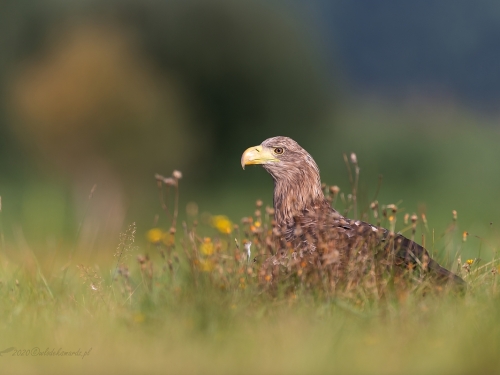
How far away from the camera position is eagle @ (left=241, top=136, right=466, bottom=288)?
489 cm

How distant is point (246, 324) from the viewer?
4.19 meters

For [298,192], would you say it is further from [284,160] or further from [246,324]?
[246,324]

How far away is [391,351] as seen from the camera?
3836 mm

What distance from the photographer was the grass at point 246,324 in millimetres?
3805

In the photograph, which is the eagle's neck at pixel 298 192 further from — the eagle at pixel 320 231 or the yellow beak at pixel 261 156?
the yellow beak at pixel 261 156

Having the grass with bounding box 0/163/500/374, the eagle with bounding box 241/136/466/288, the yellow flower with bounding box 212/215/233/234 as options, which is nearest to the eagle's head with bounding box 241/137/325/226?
the eagle with bounding box 241/136/466/288

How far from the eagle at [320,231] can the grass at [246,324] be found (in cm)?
19

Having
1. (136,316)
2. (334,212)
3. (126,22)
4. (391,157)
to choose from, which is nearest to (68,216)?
(126,22)

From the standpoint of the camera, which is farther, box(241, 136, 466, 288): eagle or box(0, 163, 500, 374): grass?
A: box(241, 136, 466, 288): eagle

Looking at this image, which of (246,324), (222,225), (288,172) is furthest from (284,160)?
(246,324)

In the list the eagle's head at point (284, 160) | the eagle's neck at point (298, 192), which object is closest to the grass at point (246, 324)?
the eagle's neck at point (298, 192)

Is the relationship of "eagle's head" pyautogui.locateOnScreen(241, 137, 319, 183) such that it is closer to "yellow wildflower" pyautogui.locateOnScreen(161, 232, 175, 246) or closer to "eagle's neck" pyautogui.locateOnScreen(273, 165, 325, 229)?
"eagle's neck" pyautogui.locateOnScreen(273, 165, 325, 229)

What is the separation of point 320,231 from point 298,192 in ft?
3.61

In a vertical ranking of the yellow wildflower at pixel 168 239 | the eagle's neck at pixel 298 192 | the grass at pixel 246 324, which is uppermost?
→ the eagle's neck at pixel 298 192
